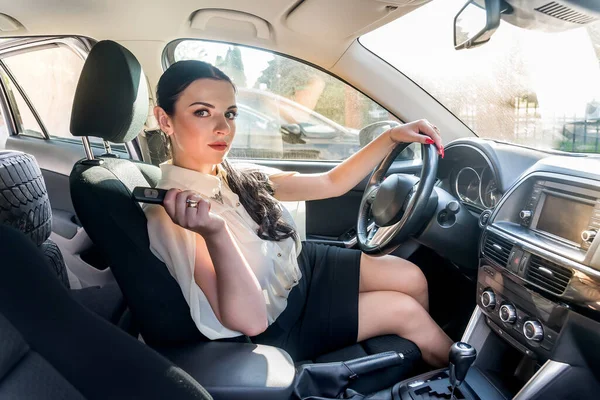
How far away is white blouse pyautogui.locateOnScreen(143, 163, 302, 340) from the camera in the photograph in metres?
1.35

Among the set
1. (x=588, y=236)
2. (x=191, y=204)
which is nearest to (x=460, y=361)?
(x=588, y=236)

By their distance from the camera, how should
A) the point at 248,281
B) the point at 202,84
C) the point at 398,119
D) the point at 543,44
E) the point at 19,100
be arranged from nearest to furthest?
the point at 248,281 → the point at 202,84 → the point at 543,44 → the point at 398,119 → the point at 19,100

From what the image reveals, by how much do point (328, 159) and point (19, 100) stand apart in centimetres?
201

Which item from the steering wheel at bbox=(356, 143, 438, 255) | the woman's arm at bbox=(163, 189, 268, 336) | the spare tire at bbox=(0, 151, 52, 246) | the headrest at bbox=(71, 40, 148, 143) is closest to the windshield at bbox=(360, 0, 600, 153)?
the steering wheel at bbox=(356, 143, 438, 255)

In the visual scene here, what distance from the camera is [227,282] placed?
1.31 m

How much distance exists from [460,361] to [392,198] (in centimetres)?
60

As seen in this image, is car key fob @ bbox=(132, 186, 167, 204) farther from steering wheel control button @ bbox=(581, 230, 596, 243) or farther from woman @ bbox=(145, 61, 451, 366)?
steering wheel control button @ bbox=(581, 230, 596, 243)

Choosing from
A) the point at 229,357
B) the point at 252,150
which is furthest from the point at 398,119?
the point at 229,357

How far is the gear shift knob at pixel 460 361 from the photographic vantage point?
140cm

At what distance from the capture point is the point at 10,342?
81 cm

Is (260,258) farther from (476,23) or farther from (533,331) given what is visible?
(476,23)

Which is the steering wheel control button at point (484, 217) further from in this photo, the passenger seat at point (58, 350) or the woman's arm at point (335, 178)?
the passenger seat at point (58, 350)

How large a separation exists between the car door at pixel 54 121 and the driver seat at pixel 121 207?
41.5 inches

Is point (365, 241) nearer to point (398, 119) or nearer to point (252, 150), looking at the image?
point (398, 119)
